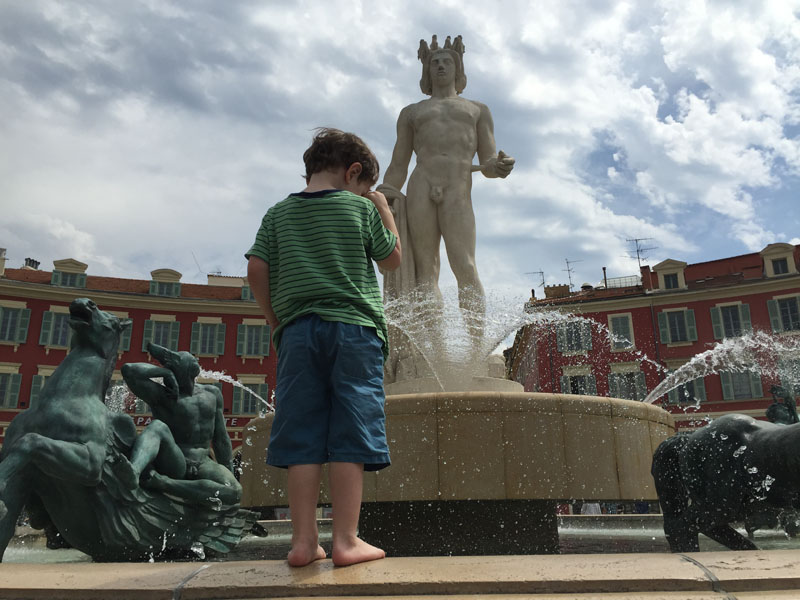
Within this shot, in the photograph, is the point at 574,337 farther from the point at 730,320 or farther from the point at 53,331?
the point at 53,331

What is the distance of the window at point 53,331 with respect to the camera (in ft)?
101

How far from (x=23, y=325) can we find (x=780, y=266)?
36.1 meters

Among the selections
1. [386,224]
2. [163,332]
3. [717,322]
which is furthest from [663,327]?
[386,224]

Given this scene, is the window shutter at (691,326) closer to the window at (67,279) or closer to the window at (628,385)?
the window at (628,385)

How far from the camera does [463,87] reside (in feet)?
27.9

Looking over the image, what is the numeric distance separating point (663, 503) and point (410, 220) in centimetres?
500

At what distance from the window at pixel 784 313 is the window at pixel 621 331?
6.38 m

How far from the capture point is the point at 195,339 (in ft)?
110

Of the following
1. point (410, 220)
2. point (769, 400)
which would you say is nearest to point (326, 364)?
point (410, 220)

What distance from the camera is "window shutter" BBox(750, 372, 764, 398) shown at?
29.9m

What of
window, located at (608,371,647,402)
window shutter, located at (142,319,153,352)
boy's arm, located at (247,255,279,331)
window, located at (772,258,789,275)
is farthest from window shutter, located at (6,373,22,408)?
window, located at (772,258,789,275)

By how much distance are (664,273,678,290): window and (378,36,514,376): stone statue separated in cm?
2929

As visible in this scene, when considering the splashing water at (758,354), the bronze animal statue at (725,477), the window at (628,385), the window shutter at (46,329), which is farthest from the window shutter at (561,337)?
the bronze animal statue at (725,477)

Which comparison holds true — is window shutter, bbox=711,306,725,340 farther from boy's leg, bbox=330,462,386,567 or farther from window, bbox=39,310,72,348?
boy's leg, bbox=330,462,386,567
